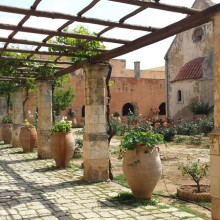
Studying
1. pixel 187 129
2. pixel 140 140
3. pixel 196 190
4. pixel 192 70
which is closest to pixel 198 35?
pixel 192 70

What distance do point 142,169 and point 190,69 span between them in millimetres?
17950

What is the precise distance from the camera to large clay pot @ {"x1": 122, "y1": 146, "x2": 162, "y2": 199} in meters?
5.82

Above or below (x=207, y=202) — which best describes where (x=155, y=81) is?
above

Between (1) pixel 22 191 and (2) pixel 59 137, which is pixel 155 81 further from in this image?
(1) pixel 22 191

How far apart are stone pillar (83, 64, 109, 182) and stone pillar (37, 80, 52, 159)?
384 centimetres

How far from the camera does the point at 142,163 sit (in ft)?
19.2

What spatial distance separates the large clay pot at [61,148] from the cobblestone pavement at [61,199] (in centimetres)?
30

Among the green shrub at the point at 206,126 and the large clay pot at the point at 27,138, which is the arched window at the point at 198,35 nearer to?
the green shrub at the point at 206,126

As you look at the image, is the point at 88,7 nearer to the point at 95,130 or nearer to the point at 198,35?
the point at 95,130

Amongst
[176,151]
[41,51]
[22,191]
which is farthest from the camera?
[176,151]

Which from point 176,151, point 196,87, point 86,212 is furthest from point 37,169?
point 196,87

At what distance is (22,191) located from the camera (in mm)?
6816

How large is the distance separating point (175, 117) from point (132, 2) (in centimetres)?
2046

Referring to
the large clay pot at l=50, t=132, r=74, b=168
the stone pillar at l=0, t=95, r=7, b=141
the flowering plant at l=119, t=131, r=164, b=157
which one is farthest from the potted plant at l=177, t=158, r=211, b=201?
the stone pillar at l=0, t=95, r=7, b=141
